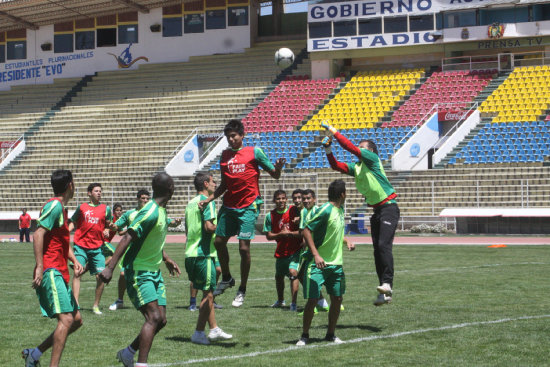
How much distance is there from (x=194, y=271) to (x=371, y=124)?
32.8m

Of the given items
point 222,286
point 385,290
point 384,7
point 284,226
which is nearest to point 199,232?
→ point 222,286

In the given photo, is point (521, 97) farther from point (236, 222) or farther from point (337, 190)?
point (337, 190)

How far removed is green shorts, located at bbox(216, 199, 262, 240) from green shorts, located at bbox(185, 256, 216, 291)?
1.50 metres

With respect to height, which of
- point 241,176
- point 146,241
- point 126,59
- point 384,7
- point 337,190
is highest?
point 384,7

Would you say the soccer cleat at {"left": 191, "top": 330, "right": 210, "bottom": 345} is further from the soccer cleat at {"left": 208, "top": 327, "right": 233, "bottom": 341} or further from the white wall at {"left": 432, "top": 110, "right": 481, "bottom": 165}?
the white wall at {"left": 432, "top": 110, "right": 481, "bottom": 165}

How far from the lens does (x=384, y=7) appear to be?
46344 mm

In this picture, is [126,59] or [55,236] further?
[126,59]

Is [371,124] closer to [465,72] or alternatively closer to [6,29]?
[465,72]

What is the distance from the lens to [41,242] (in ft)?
26.6

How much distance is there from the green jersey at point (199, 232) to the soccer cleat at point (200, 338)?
1042 millimetres

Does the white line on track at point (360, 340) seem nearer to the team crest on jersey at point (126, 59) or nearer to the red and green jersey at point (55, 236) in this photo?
the red and green jersey at point (55, 236)

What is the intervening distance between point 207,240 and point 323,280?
1683mm

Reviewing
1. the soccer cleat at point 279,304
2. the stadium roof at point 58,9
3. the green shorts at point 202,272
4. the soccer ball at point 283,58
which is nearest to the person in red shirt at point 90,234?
the soccer cleat at point 279,304

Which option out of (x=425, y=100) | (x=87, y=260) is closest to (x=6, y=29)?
(x=425, y=100)
